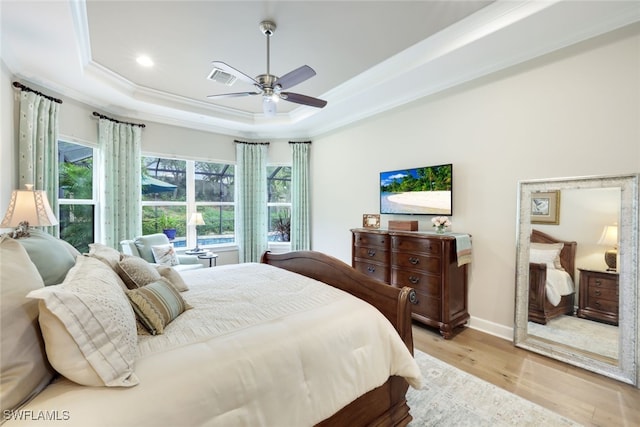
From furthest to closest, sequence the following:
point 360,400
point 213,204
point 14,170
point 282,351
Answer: point 213,204, point 14,170, point 360,400, point 282,351

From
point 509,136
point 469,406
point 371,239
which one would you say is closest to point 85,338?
point 469,406

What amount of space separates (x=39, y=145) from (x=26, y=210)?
1174 mm

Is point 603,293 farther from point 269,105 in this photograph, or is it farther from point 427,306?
point 269,105

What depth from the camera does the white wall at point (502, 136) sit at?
89.4 inches

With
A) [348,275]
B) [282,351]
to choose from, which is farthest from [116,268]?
[348,275]

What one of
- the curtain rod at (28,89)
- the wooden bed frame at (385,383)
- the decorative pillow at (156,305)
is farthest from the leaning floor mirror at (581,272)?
the curtain rod at (28,89)

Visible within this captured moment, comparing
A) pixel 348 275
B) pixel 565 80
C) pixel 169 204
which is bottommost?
pixel 348 275

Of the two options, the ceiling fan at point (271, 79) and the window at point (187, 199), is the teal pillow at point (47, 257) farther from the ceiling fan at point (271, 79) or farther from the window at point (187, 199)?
the window at point (187, 199)

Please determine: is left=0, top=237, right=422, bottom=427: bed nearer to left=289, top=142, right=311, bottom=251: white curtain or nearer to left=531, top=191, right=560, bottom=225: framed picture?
left=531, top=191, right=560, bottom=225: framed picture

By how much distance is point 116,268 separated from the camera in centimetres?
174

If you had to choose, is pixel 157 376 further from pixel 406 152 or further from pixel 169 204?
pixel 169 204

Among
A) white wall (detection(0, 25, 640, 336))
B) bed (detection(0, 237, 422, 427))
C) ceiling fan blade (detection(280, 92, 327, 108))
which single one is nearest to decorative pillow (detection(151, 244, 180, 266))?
white wall (detection(0, 25, 640, 336))

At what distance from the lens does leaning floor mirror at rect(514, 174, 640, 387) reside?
217 cm

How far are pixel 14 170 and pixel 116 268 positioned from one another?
2.45 meters
